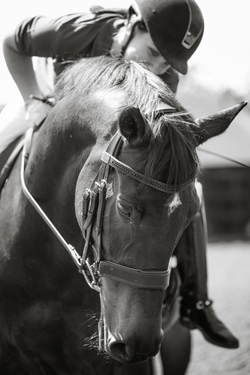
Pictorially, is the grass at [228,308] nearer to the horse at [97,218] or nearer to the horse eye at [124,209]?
the horse at [97,218]

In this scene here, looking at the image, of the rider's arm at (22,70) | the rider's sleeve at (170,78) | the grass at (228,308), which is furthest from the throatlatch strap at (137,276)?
the grass at (228,308)

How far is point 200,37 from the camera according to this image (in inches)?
146

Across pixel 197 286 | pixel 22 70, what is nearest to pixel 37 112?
pixel 22 70

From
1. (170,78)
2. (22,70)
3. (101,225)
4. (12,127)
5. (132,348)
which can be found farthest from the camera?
(170,78)

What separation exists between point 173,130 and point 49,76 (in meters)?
1.85

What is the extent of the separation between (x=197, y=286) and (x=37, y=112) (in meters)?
2.11

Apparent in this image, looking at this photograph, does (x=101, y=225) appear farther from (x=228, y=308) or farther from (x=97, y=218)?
(x=228, y=308)

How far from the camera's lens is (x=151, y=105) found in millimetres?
2605

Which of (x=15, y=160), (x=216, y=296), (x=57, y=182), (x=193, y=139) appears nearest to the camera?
(x=193, y=139)

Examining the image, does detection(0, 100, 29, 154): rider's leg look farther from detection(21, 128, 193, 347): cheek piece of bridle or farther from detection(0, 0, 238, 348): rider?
detection(21, 128, 193, 347): cheek piece of bridle

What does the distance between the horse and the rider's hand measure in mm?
135

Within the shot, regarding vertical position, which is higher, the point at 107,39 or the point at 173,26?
the point at 173,26

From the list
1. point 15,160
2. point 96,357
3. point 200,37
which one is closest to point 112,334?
point 96,357

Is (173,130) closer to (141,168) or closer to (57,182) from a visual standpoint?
(141,168)
